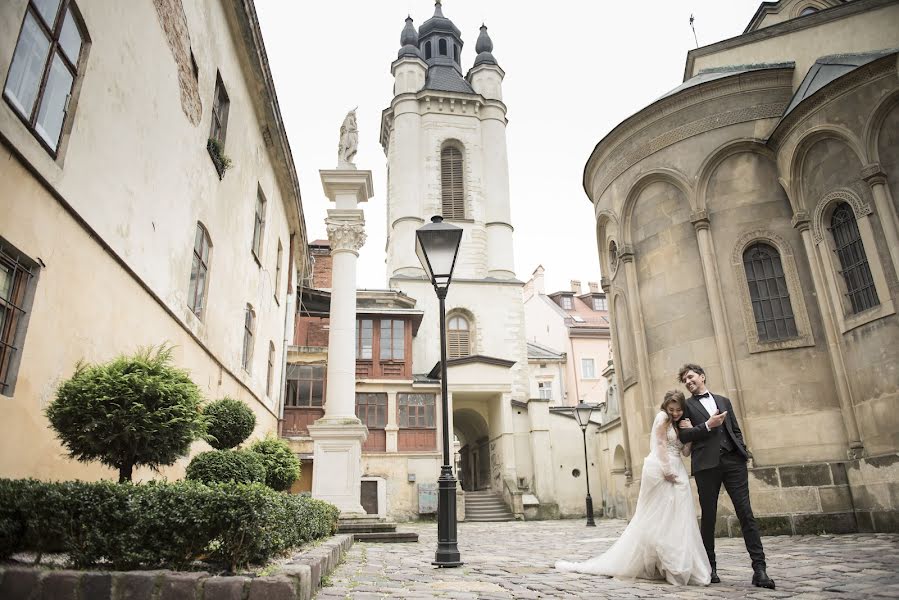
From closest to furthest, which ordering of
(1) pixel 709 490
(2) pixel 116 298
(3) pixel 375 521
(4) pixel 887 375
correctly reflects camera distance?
(1) pixel 709 490
(2) pixel 116 298
(4) pixel 887 375
(3) pixel 375 521

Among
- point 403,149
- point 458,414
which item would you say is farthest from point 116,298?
point 403,149

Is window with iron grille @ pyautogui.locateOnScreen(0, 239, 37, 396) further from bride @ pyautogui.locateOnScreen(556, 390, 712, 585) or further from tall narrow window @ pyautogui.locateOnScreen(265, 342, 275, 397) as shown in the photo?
tall narrow window @ pyautogui.locateOnScreen(265, 342, 275, 397)

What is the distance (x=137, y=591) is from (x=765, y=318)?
42.6 feet

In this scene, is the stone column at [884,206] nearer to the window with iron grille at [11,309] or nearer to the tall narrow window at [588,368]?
the window with iron grille at [11,309]

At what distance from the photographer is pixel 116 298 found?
7.96 metres

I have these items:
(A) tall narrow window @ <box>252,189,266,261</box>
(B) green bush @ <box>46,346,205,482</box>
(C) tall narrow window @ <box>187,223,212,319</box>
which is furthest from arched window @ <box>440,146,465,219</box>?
(B) green bush @ <box>46,346,205,482</box>

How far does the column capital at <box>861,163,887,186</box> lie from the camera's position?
11.1 m

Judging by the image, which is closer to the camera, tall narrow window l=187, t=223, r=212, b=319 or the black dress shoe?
the black dress shoe

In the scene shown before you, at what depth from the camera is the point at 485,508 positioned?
27.5m

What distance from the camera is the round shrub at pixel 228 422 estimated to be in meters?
10.2

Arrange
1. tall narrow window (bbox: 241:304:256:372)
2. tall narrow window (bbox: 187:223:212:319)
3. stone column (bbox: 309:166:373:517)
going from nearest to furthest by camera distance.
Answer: tall narrow window (bbox: 187:223:212:319), stone column (bbox: 309:166:373:517), tall narrow window (bbox: 241:304:256:372)

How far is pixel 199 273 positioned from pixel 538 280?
44.3 m

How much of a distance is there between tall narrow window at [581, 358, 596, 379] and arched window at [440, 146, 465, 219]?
57.2 feet

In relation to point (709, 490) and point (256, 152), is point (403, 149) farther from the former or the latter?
point (709, 490)
